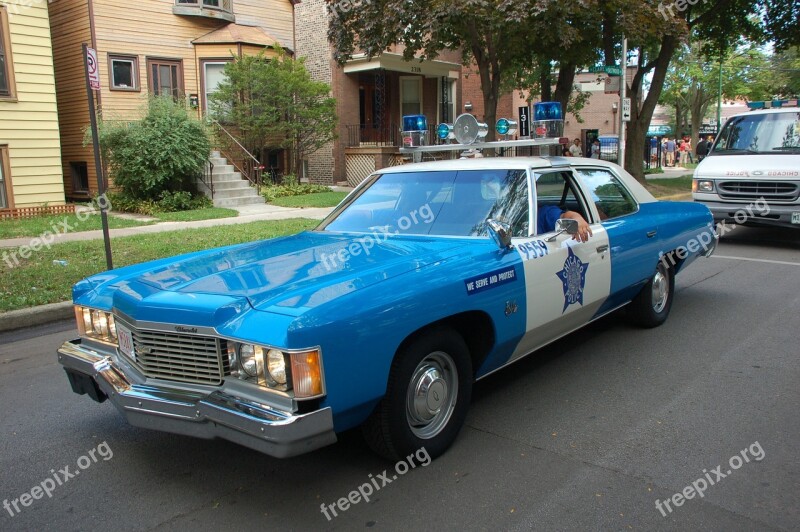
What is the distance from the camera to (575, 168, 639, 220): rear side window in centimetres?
516

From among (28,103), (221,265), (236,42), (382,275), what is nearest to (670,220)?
(382,275)

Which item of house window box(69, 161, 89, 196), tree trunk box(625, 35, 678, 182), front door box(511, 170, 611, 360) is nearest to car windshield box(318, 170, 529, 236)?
front door box(511, 170, 611, 360)

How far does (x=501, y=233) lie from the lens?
3.87m

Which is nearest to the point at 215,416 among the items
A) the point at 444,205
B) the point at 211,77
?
the point at 444,205

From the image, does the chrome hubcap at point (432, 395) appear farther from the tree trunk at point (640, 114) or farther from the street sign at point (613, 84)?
the tree trunk at point (640, 114)

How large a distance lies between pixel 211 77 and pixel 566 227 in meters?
17.4

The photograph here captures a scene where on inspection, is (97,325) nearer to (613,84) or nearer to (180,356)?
(180,356)

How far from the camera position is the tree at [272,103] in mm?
18031

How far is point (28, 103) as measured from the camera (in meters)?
14.5

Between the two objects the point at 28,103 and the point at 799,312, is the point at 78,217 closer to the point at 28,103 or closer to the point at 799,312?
the point at 28,103

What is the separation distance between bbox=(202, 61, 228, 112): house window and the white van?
45.2 feet

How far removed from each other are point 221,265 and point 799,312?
18.8 feet
